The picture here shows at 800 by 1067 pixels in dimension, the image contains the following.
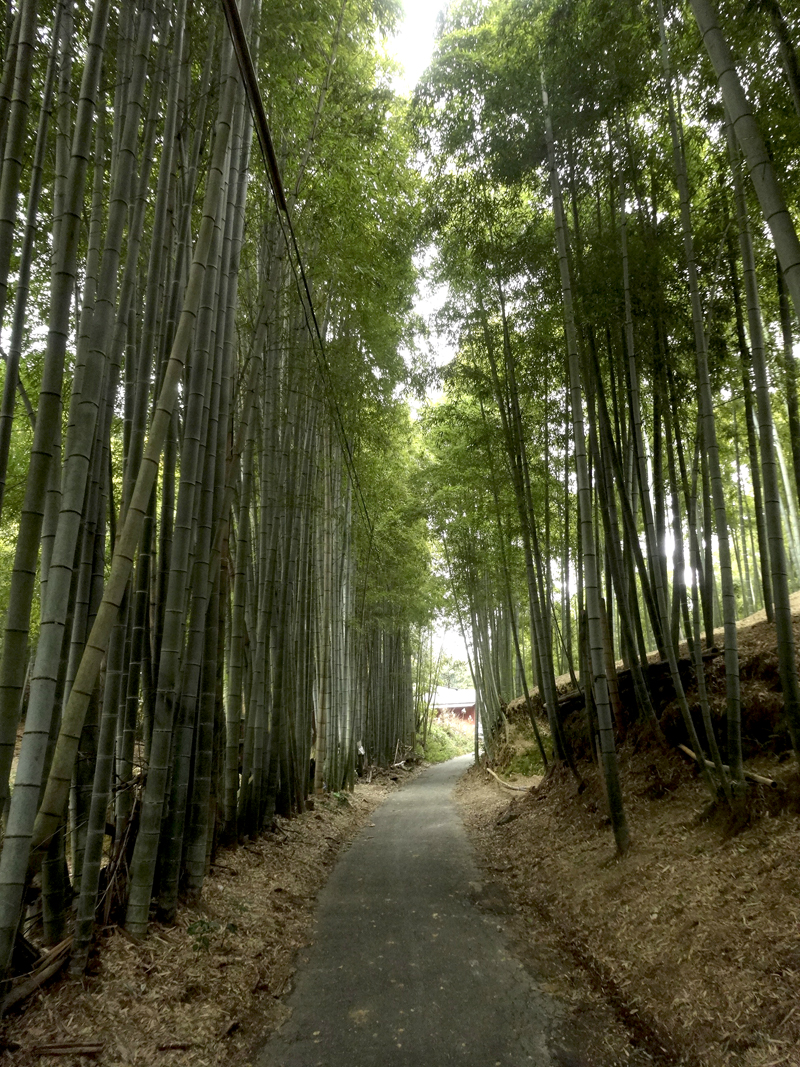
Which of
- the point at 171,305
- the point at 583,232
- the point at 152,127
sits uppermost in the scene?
the point at 583,232

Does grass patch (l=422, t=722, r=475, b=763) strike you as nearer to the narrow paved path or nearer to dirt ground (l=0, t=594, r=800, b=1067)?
the narrow paved path

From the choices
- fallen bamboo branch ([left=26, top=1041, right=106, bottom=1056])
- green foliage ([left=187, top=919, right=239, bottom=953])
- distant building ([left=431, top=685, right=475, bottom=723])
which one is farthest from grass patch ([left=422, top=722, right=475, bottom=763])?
fallen bamboo branch ([left=26, top=1041, right=106, bottom=1056])

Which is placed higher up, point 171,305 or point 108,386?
point 171,305

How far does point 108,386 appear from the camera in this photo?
2404 mm

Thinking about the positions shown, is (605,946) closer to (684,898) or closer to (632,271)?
(684,898)

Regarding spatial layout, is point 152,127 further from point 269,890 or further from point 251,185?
point 269,890

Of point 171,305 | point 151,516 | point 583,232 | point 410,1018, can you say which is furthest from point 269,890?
point 583,232

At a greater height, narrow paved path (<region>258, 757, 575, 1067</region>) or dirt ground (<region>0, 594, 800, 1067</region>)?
dirt ground (<region>0, 594, 800, 1067</region>)

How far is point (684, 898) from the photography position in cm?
270

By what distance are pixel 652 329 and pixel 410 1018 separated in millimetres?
4001

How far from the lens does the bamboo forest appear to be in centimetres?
201

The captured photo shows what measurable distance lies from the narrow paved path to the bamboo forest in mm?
748

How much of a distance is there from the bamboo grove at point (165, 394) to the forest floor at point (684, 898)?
1878 millimetres

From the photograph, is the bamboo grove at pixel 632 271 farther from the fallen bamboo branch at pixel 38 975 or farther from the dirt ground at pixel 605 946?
the fallen bamboo branch at pixel 38 975
